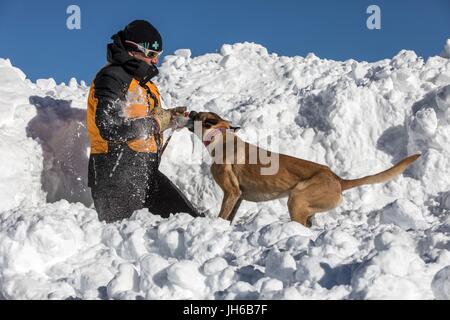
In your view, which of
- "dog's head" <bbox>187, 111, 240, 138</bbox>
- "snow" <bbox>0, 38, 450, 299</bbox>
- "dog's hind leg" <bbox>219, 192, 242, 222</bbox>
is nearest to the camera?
"snow" <bbox>0, 38, 450, 299</bbox>

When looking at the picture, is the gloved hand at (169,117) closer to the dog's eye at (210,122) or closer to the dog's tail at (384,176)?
the dog's eye at (210,122)

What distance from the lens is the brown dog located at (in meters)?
5.44

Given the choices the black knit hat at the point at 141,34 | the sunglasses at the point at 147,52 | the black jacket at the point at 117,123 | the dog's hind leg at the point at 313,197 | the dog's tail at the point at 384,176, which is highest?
the black knit hat at the point at 141,34

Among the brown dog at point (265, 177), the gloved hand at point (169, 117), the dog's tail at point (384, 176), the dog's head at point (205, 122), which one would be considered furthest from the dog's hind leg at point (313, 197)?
the gloved hand at point (169, 117)

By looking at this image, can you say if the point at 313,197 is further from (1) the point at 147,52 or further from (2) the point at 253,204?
(1) the point at 147,52

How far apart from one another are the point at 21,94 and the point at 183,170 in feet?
6.17

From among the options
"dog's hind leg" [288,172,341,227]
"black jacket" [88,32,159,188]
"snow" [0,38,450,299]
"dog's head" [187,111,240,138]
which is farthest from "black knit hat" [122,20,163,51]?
"dog's hind leg" [288,172,341,227]

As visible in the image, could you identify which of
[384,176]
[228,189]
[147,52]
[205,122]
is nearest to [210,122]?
[205,122]

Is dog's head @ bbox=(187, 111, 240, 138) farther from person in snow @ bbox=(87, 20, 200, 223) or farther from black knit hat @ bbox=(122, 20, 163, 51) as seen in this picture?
black knit hat @ bbox=(122, 20, 163, 51)

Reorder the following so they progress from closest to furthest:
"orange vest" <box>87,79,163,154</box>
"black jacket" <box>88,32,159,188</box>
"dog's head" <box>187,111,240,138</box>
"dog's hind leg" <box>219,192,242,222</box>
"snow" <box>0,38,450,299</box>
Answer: "snow" <box>0,38,450,299</box> < "black jacket" <box>88,32,159,188</box> < "orange vest" <box>87,79,163,154</box> < "dog's hind leg" <box>219,192,242,222</box> < "dog's head" <box>187,111,240,138</box>

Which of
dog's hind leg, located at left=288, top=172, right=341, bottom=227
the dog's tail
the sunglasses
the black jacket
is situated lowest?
dog's hind leg, located at left=288, top=172, right=341, bottom=227

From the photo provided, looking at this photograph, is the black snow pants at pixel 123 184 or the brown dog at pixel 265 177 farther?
the brown dog at pixel 265 177

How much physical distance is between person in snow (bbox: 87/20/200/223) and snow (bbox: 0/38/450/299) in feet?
1.08

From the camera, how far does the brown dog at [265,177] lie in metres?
5.44
